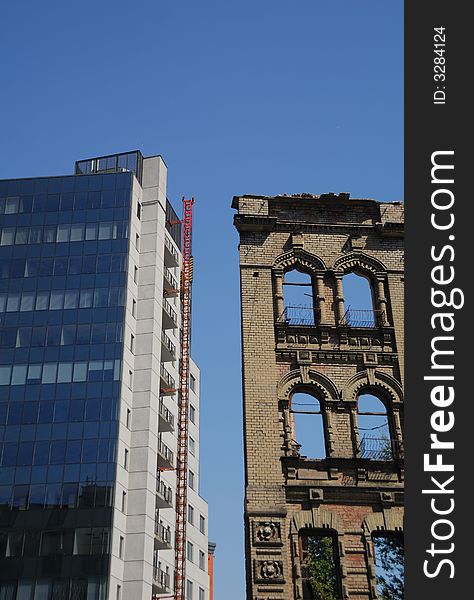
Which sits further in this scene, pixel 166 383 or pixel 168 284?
pixel 168 284

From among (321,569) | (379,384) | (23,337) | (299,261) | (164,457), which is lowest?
(321,569)

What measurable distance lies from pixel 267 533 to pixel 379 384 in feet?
16.4

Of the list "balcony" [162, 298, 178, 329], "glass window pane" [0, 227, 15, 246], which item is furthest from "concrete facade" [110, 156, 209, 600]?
"glass window pane" [0, 227, 15, 246]

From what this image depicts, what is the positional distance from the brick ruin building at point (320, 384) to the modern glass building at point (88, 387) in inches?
1102

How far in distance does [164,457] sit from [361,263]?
128 ft

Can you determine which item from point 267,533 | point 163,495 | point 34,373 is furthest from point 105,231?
point 267,533

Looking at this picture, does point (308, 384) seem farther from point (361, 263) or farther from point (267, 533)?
point (361, 263)

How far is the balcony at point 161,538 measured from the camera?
178 feet

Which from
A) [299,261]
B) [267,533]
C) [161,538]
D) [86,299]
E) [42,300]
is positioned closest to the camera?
[267,533]

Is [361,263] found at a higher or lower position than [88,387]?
lower

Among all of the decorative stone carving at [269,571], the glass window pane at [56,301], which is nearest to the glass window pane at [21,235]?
the glass window pane at [56,301]

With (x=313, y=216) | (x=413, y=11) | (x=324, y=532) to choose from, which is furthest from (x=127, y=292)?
(x=413, y=11)

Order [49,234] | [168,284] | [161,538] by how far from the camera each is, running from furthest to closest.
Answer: [168,284]
[49,234]
[161,538]

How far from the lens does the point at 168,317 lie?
210ft
